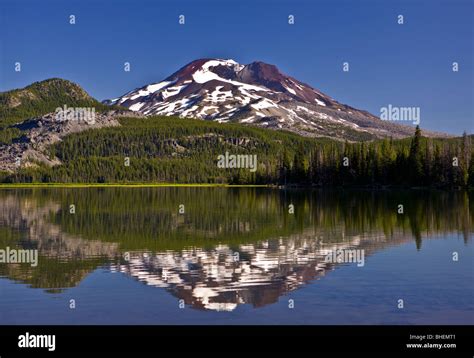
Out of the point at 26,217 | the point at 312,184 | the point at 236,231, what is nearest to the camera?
the point at 236,231

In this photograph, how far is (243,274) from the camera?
94.7 feet

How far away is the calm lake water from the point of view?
21.4 m

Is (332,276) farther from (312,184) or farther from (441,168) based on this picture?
(312,184)

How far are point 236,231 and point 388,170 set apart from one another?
111 metres

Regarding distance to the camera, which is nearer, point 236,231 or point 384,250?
point 384,250

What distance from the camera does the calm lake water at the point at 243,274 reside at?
21438 mm
